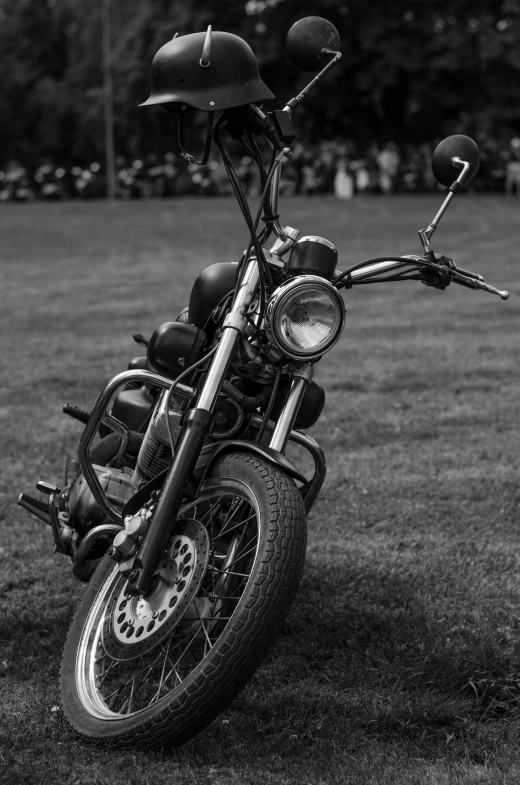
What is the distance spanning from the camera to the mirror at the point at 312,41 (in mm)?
3559

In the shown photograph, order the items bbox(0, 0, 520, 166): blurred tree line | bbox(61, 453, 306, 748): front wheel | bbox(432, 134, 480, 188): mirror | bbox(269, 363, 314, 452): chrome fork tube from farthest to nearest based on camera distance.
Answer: bbox(0, 0, 520, 166): blurred tree line, bbox(432, 134, 480, 188): mirror, bbox(269, 363, 314, 452): chrome fork tube, bbox(61, 453, 306, 748): front wheel

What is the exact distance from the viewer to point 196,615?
10.6ft

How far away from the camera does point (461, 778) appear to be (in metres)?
3.07

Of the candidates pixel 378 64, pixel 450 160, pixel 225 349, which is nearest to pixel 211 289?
pixel 225 349

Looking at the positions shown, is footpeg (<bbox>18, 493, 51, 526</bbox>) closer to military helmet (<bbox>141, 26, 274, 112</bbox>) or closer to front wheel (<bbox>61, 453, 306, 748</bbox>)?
front wheel (<bbox>61, 453, 306, 748</bbox>)

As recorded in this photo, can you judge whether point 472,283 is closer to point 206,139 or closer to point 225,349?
point 225,349

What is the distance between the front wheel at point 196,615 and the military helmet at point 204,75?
1018mm

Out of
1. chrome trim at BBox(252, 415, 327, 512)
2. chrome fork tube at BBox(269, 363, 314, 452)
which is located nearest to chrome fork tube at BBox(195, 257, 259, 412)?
chrome fork tube at BBox(269, 363, 314, 452)

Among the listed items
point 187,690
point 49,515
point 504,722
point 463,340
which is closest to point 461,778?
point 504,722

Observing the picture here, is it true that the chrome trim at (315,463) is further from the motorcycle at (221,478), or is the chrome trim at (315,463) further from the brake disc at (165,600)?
the brake disc at (165,600)

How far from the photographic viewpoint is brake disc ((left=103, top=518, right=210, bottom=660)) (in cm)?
313

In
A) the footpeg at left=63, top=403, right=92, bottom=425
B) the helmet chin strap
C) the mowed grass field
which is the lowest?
the mowed grass field

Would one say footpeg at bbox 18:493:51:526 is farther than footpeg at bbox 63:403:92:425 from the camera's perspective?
No

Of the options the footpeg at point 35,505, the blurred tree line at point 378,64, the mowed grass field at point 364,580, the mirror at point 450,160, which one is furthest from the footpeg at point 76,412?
the blurred tree line at point 378,64
